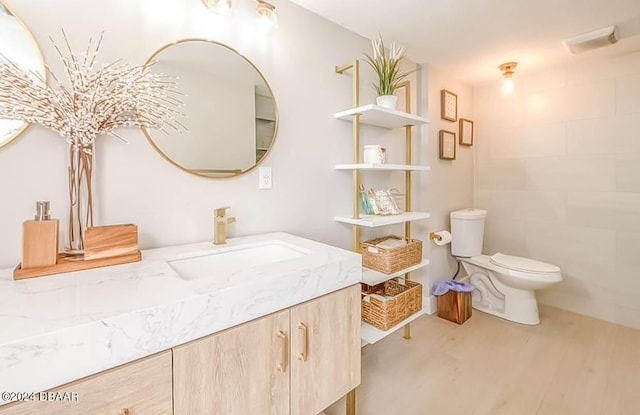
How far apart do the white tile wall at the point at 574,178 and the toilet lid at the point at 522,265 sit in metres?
0.45

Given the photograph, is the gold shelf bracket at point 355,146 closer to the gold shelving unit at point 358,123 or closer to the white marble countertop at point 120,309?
the gold shelving unit at point 358,123

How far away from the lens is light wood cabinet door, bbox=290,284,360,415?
98cm

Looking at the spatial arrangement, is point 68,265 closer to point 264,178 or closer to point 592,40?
point 264,178

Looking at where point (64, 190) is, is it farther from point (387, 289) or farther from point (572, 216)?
point (572, 216)

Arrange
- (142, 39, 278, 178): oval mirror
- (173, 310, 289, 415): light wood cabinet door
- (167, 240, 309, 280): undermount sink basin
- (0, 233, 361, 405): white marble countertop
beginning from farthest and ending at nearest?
1. (142, 39, 278, 178): oval mirror
2. (167, 240, 309, 280): undermount sink basin
3. (173, 310, 289, 415): light wood cabinet door
4. (0, 233, 361, 405): white marble countertop

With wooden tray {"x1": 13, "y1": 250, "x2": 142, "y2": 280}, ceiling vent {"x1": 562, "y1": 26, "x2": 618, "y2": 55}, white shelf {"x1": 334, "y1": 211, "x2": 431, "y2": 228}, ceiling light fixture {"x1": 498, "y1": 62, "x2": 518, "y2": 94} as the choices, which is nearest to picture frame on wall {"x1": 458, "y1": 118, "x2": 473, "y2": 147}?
ceiling light fixture {"x1": 498, "y1": 62, "x2": 518, "y2": 94}

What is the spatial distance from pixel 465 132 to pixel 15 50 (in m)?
3.18

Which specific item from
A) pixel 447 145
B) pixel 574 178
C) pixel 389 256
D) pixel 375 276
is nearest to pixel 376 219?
pixel 389 256

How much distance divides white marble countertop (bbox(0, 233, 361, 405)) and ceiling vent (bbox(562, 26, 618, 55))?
2.35 meters

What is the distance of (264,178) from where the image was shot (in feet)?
5.07

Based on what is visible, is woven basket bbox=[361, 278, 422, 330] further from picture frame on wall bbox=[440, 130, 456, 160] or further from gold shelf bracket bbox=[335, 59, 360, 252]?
picture frame on wall bbox=[440, 130, 456, 160]

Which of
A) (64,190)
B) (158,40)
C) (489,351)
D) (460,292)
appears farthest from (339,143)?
(489,351)

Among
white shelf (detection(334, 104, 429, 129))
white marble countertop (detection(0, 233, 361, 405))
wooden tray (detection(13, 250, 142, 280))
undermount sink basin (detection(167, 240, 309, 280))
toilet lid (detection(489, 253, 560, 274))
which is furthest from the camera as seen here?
toilet lid (detection(489, 253, 560, 274))

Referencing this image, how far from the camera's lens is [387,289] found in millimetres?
2080
